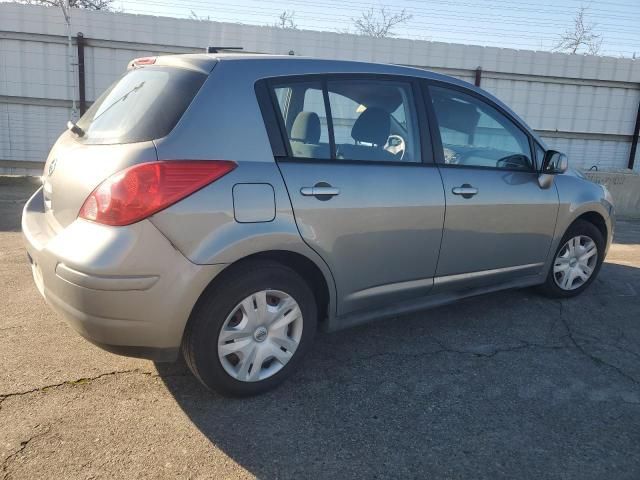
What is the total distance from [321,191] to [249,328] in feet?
2.67

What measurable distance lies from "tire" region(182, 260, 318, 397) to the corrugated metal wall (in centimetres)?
834

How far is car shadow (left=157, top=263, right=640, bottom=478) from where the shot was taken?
8.17ft

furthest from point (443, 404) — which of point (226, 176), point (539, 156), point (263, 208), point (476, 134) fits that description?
point (539, 156)

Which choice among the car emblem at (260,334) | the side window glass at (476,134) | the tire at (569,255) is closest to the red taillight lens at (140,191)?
the car emblem at (260,334)

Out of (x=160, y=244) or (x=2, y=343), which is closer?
(x=160, y=244)

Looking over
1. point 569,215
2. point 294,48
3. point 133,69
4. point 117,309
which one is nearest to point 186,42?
point 294,48

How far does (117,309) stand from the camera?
248 centimetres

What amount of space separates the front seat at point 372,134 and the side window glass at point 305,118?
218mm

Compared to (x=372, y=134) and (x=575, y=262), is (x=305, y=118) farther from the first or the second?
(x=575, y=262)

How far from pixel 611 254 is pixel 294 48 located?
6716mm

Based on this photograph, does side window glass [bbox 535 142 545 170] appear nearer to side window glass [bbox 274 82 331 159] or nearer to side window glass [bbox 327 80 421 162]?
side window glass [bbox 327 80 421 162]

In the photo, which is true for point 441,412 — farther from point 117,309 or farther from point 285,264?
point 117,309

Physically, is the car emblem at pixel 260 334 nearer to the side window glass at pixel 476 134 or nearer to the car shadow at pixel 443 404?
the car shadow at pixel 443 404

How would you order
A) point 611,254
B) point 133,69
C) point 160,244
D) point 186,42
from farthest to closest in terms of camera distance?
1. point 186,42
2. point 611,254
3. point 133,69
4. point 160,244
